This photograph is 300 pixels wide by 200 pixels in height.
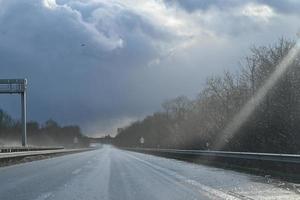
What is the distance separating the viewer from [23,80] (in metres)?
67.3

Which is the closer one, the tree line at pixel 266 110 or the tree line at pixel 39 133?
the tree line at pixel 266 110

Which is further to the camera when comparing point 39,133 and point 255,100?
point 39,133

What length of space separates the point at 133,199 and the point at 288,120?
21.6 m

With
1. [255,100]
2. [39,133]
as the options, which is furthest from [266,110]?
[39,133]

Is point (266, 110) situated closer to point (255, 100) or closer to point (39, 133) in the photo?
point (255, 100)

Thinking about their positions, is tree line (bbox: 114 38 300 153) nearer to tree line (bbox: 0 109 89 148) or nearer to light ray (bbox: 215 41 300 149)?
light ray (bbox: 215 41 300 149)

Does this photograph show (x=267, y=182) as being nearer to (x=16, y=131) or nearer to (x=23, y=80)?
(x=23, y=80)

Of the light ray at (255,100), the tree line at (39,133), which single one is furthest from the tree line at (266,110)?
the tree line at (39,133)

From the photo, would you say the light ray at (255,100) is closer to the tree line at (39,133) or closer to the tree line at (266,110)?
the tree line at (266,110)

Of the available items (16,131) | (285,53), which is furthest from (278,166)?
(16,131)

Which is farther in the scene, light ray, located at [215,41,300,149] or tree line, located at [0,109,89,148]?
tree line, located at [0,109,89,148]

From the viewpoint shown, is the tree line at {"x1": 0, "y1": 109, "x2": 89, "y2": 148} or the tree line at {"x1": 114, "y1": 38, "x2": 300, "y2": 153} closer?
the tree line at {"x1": 114, "y1": 38, "x2": 300, "y2": 153}

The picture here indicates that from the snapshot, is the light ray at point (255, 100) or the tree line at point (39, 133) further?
the tree line at point (39, 133)

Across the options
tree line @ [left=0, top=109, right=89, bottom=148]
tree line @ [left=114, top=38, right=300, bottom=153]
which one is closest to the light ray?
tree line @ [left=114, top=38, right=300, bottom=153]
